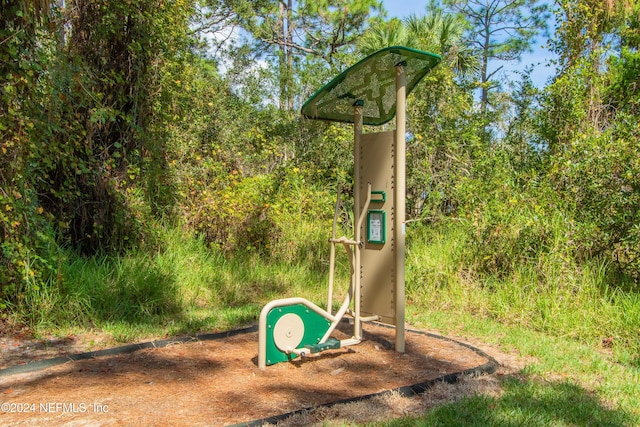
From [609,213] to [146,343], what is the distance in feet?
15.5

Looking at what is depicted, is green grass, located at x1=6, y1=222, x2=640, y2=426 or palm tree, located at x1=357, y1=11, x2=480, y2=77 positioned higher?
palm tree, located at x1=357, y1=11, x2=480, y2=77

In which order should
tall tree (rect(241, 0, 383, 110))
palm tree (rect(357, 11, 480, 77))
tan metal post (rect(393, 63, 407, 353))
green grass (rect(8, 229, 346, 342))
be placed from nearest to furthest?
tan metal post (rect(393, 63, 407, 353)), green grass (rect(8, 229, 346, 342)), palm tree (rect(357, 11, 480, 77)), tall tree (rect(241, 0, 383, 110))

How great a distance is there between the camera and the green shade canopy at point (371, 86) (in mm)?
3641

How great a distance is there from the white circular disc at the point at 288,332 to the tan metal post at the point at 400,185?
0.77 meters

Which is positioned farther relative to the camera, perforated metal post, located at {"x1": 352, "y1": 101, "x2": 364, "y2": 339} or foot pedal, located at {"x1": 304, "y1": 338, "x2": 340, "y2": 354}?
perforated metal post, located at {"x1": 352, "y1": 101, "x2": 364, "y2": 339}

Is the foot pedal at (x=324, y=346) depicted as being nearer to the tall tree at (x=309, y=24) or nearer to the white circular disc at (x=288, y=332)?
the white circular disc at (x=288, y=332)

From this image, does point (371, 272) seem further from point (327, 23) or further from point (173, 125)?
point (327, 23)

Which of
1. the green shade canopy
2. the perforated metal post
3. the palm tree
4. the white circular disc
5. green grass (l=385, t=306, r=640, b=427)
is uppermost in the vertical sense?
the palm tree

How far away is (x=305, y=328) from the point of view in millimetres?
3736

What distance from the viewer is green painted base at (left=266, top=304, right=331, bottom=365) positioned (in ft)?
11.6

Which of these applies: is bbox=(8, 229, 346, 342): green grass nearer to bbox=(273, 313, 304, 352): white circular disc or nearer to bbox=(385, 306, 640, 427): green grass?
bbox=(273, 313, 304, 352): white circular disc

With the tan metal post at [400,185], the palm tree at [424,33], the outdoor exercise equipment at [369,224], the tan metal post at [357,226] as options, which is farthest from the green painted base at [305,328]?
the palm tree at [424,33]

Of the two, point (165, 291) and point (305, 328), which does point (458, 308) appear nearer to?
point (305, 328)

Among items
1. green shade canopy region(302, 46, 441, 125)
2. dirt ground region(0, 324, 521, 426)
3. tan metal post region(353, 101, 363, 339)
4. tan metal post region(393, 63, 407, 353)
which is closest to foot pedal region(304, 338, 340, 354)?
dirt ground region(0, 324, 521, 426)
